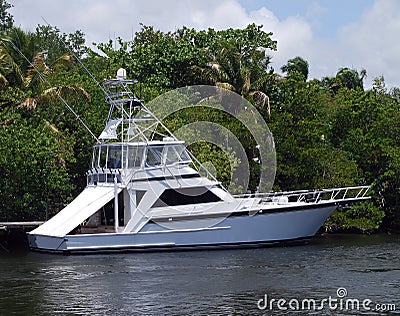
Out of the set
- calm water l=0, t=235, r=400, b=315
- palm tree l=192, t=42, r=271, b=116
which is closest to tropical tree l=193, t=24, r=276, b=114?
palm tree l=192, t=42, r=271, b=116

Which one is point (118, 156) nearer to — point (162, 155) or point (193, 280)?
point (162, 155)

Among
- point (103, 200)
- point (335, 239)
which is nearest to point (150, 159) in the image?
point (103, 200)

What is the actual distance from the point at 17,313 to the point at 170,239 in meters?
10.5

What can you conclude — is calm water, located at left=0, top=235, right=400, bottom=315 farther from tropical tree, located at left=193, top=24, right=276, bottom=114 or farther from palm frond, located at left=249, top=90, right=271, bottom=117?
tropical tree, located at left=193, top=24, right=276, bottom=114

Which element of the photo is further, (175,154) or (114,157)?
(114,157)

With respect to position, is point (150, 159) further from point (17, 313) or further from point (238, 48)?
point (238, 48)

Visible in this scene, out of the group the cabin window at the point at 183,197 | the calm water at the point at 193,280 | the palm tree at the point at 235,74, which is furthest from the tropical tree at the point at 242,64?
the calm water at the point at 193,280

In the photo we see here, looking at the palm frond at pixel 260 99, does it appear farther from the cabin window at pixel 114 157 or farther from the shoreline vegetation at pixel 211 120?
the cabin window at pixel 114 157

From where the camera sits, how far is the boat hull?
1100 inches

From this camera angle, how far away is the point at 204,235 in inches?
1136

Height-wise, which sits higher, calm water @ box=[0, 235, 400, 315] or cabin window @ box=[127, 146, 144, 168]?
cabin window @ box=[127, 146, 144, 168]
